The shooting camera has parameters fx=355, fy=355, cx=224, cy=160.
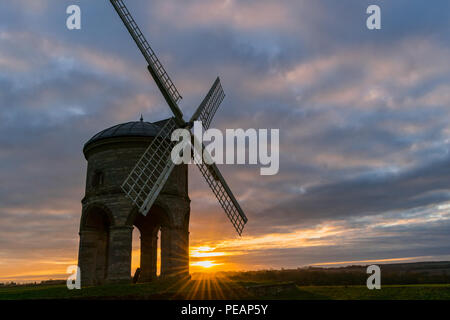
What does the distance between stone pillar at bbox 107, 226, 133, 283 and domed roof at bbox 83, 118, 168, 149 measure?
5706 mm

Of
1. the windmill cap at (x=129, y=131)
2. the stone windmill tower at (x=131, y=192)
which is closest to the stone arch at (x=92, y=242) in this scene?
the stone windmill tower at (x=131, y=192)

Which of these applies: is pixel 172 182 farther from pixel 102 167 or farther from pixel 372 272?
pixel 372 272

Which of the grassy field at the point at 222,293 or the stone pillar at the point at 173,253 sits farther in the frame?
the stone pillar at the point at 173,253

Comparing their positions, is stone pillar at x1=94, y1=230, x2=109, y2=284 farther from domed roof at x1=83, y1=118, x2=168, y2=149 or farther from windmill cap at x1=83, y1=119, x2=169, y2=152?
domed roof at x1=83, y1=118, x2=168, y2=149

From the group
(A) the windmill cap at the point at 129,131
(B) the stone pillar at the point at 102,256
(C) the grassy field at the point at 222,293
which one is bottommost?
Answer: (C) the grassy field at the point at 222,293

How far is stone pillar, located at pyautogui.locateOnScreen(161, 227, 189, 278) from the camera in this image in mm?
20906

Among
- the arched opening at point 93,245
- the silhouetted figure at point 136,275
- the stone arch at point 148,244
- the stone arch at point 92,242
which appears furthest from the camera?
the silhouetted figure at point 136,275

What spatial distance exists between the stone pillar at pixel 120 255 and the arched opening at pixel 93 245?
1318 millimetres

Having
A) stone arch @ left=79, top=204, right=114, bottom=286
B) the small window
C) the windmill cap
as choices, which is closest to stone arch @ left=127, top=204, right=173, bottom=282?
stone arch @ left=79, top=204, right=114, bottom=286

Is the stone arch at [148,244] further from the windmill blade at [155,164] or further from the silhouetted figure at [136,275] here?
the windmill blade at [155,164]

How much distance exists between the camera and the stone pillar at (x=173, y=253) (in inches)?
823
